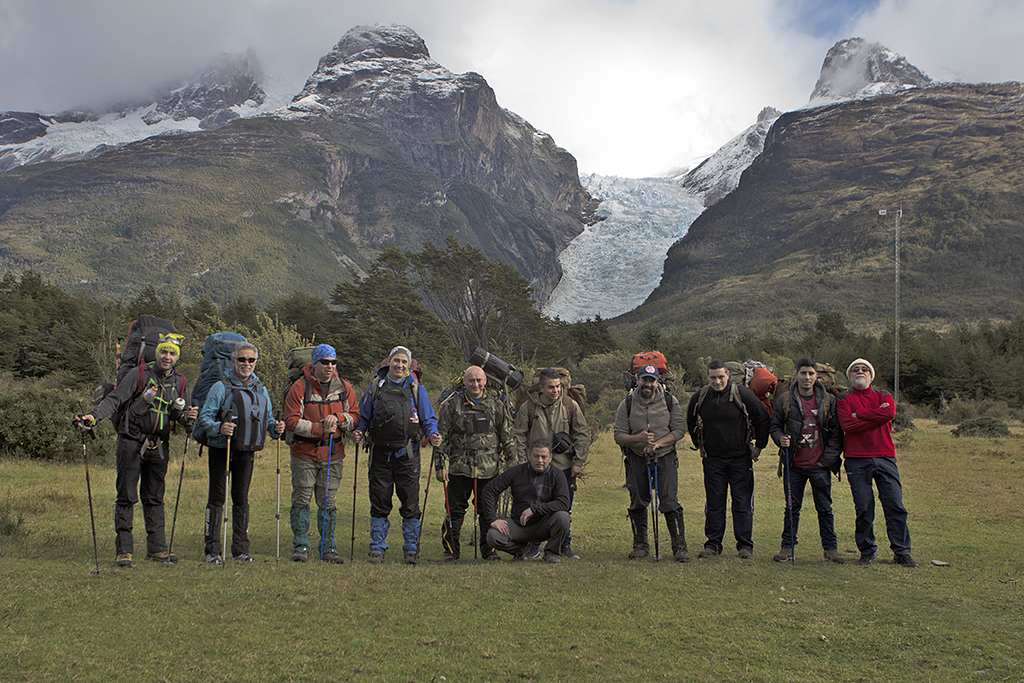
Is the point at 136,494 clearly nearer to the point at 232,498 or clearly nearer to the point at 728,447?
the point at 232,498

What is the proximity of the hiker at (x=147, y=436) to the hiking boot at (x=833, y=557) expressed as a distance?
6.63 m

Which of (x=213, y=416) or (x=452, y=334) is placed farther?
(x=452, y=334)

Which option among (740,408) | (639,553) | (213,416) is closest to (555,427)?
(639,553)

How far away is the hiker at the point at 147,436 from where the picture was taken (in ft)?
19.7

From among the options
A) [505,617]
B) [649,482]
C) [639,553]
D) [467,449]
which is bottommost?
[639,553]

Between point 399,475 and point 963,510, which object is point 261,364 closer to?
point 399,475

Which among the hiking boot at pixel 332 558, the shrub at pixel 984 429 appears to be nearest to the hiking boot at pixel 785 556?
the hiking boot at pixel 332 558

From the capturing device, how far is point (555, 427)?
733 cm

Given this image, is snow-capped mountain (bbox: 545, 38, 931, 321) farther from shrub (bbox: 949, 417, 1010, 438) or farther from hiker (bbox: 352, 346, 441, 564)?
hiker (bbox: 352, 346, 441, 564)

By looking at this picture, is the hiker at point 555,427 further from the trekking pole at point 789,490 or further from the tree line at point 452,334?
the tree line at point 452,334

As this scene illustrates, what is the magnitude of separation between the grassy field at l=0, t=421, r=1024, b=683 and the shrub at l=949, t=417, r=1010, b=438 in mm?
17629

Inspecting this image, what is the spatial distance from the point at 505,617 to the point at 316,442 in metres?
2.86

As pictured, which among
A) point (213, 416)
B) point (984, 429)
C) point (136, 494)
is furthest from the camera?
point (984, 429)

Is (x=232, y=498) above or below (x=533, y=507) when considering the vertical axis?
above
